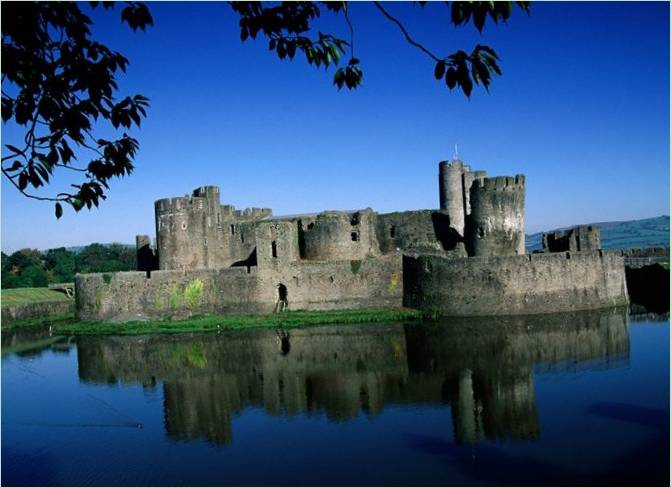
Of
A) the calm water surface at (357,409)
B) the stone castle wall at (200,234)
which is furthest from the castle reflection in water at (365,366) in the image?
the stone castle wall at (200,234)

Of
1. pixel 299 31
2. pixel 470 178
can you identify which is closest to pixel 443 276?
pixel 470 178

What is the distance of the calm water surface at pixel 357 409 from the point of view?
10922 millimetres

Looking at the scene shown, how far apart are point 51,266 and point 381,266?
177ft

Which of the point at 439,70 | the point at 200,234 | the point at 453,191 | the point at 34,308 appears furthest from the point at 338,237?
the point at 439,70

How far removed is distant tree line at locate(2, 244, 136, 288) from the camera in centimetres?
5079

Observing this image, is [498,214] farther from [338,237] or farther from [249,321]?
[249,321]

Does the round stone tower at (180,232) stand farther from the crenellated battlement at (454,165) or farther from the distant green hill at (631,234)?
the distant green hill at (631,234)

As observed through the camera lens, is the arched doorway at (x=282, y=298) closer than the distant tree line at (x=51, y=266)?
Yes

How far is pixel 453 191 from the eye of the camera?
1271 inches

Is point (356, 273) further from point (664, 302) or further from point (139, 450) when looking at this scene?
point (139, 450)

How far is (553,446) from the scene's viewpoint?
37.3 feet

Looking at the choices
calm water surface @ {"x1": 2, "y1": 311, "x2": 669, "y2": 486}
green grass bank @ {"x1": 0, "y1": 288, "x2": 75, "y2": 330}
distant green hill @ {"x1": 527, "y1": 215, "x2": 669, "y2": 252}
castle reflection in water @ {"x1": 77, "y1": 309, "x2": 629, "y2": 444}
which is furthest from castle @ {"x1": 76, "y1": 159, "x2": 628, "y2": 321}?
distant green hill @ {"x1": 527, "y1": 215, "x2": 669, "y2": 252}

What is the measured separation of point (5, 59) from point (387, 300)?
2426 centimetres

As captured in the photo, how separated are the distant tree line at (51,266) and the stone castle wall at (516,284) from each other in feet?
117
